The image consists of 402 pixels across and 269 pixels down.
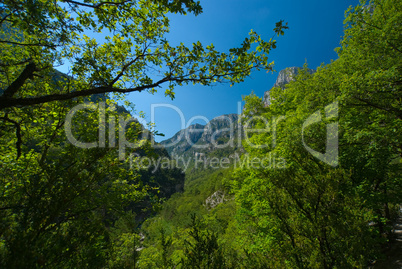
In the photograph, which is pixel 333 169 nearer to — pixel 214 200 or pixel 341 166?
pixel 341 166

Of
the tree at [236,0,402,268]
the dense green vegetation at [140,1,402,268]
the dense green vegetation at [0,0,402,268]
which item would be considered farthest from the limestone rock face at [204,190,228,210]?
the dense green vegetation at [0,0,402,268]

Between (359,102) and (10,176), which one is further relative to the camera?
(359,102)

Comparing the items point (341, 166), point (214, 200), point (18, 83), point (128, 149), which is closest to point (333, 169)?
point (341, 166)

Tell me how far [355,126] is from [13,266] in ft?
37.9

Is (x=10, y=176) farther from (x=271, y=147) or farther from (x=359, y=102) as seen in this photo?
(x=359, y=102)

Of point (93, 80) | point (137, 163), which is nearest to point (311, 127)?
point (137, 163)

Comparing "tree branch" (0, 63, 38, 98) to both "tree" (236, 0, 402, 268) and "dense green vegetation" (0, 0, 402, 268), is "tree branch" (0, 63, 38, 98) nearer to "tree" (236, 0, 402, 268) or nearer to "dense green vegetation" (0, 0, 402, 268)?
"dense green vegetation" (0, 0, 402, 268)

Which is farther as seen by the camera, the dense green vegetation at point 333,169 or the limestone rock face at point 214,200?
the limestone rock face at point 214,200

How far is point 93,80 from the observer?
4027 millimetres

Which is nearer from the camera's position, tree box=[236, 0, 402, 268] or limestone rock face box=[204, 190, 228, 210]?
tree box=[236, 0, 402, 268]

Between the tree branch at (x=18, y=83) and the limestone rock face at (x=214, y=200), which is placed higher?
the tree branch at (x=18, y=83)

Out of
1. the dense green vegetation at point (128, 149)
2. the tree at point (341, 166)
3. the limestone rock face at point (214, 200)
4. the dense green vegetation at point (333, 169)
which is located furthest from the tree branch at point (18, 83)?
the limestone rock face at point (214, 200)

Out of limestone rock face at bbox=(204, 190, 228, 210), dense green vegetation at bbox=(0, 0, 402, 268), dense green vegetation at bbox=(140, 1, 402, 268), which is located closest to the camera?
dense green vegetation at bbox=(0, 0, 402, 268)

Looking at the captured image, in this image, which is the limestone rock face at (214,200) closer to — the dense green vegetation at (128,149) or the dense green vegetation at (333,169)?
the dense green vegetation at (333,169)
